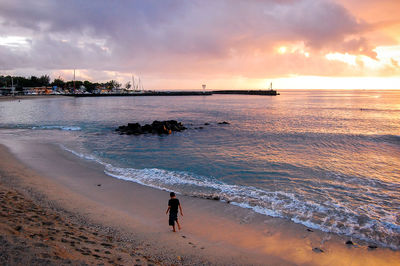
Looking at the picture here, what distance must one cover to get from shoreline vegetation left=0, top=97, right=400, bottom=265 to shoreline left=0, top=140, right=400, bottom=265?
0.03 metres

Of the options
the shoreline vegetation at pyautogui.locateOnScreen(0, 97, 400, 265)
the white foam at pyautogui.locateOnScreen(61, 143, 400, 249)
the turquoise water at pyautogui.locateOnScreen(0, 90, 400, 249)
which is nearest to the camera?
the shoreline vegetation at pyautogui.locateOnScreen(0, 97, 400, 265)

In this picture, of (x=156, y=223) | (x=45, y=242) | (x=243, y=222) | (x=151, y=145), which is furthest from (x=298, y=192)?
(x=151, y=145)

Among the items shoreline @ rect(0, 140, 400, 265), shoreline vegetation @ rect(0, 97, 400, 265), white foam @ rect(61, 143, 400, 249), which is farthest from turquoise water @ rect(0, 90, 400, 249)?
shoreline vegetation @ rect(0, 97, 400, 265)

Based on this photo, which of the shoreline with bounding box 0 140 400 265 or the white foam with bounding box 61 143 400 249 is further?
the white foam with bounding box 61 143 400 249

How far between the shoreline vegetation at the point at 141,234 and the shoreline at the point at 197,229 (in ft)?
0.10

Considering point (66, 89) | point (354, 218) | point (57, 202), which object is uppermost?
point (66, 89)

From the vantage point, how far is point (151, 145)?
23.8 meters

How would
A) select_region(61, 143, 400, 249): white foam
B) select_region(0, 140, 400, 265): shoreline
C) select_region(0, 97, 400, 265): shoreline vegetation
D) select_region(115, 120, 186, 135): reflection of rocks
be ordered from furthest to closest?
select_region(115, 120, 186, 135): reflection of rocks
select_region(61, 143, 400, 249): white foam
select_region(0, 140, 400, 265): shoreline
select_region(0, 97, 400, 265): shoreline vegetation

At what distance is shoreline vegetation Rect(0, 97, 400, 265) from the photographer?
A: 599 centimetres

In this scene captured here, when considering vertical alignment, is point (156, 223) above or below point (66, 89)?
below

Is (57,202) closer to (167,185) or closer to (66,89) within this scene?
(167,185)

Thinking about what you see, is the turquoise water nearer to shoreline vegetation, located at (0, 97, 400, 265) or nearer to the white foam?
the white foam

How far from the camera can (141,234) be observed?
8.01m

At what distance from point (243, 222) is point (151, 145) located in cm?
1613
